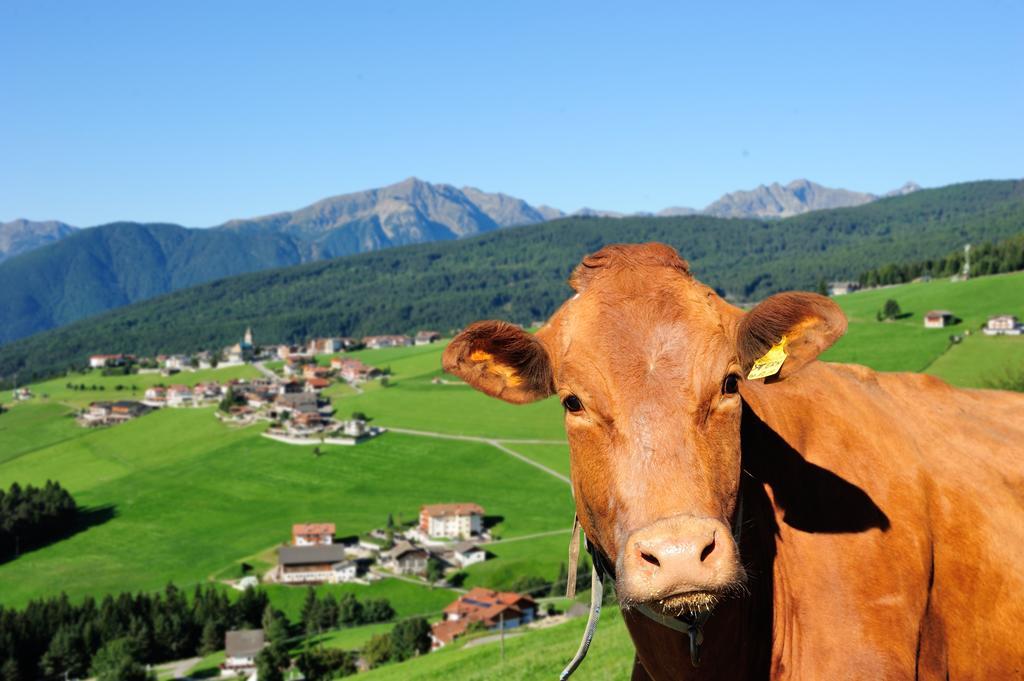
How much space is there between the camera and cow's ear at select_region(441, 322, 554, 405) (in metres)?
4.06

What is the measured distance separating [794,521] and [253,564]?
82317 mm

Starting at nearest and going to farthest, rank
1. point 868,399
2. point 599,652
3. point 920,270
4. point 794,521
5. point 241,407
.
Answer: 1. point 794,521
2. point 868,399
3. point 599,652
4. point 241,407
5. point 920,270

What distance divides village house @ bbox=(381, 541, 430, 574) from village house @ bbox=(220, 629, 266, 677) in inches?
706

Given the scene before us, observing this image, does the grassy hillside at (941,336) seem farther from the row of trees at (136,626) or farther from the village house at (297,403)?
the village house at (297,403)

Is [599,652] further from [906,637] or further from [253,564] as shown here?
[253,564]

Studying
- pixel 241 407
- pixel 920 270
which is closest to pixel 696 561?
pixel 241 407

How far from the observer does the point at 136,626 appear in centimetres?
6462

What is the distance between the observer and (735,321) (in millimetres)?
4039

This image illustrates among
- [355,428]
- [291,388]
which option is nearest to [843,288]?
[355,428]

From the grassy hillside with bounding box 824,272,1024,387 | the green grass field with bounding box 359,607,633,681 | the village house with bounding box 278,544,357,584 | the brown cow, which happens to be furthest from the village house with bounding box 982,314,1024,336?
the brown cow

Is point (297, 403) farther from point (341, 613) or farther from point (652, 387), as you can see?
point (652, 387)

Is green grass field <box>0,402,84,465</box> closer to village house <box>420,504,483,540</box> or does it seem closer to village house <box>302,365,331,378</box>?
village house <box>302,365,331,378</box>

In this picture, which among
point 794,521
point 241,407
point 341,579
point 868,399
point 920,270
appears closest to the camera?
point 794,521

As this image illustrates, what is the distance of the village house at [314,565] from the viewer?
72875mm
